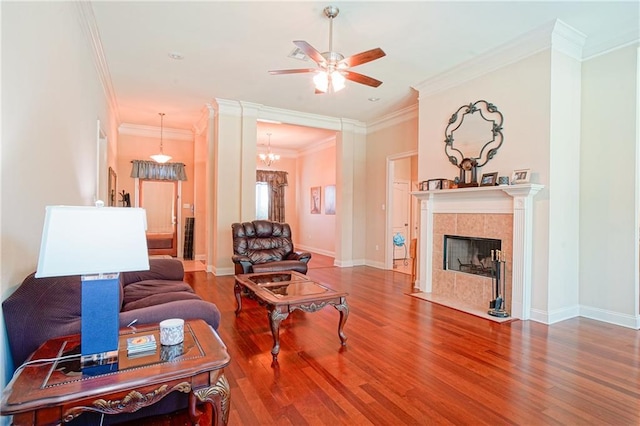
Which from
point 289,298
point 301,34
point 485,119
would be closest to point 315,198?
point 485,119

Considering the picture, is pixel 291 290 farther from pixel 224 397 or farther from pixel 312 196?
pixel 312 196

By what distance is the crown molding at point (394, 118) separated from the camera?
6386mm

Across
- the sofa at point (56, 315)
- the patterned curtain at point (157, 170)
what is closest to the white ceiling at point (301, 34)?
the sofa at point (56, 315)

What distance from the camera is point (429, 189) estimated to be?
495 cm

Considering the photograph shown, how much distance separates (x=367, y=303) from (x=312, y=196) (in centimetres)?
606

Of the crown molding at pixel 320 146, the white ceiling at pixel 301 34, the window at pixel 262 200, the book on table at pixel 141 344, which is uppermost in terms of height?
the white ceiling at pixel 301 34

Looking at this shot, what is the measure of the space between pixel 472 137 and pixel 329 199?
522cm

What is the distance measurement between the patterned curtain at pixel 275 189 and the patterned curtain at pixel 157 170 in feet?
8.38

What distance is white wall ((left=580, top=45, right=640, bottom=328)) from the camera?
362cm

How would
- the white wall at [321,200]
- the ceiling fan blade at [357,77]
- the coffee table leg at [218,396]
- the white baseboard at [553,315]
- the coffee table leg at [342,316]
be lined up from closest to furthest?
the coffee table leg at [218,396] → the coffee table leg at [342,316] → the ceiling fan blade at [357,77] → the white baseboard at [553,315] → the white wall at [321,200]

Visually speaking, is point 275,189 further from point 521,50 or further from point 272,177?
point 521,50

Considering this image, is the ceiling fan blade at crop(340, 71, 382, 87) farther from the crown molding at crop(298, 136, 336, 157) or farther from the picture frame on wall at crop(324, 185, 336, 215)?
the picture frame on wall at crop(324, 185, 336, 215)

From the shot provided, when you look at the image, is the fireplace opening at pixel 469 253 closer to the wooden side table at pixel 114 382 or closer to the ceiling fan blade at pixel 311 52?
the ceiling fan blade at pixel 311 52

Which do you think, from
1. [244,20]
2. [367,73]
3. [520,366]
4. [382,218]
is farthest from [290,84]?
[520,366]
